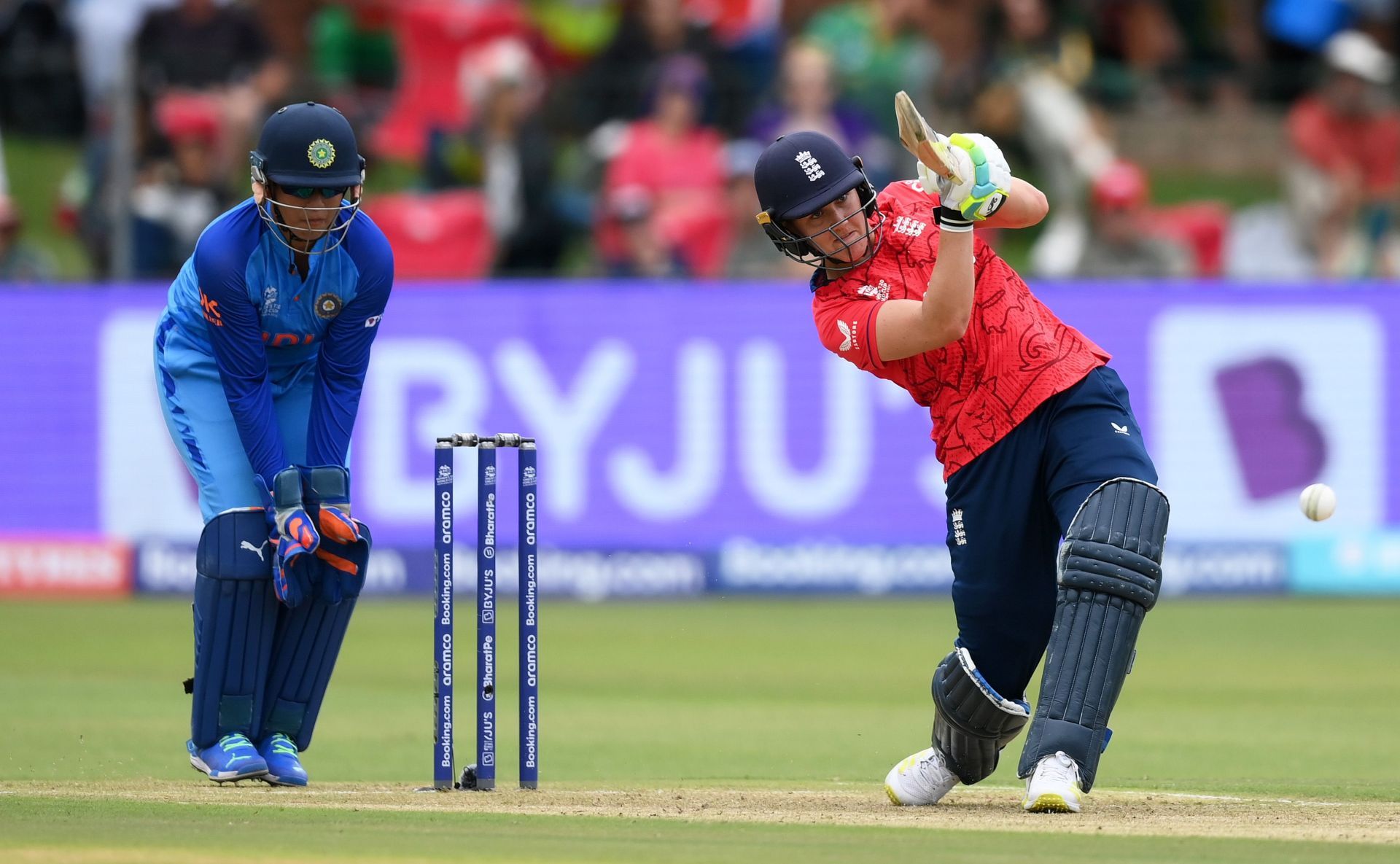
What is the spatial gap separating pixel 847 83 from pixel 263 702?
30.8ft

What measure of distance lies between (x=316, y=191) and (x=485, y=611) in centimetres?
131

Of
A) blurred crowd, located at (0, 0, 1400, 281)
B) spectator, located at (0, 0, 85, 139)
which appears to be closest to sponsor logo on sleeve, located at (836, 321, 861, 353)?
blurred crowd, located at (0, 0, 1400, 281)

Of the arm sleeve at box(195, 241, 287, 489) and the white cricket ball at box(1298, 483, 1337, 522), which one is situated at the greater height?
the arm sleeve at box(195, 241, 287, 489)

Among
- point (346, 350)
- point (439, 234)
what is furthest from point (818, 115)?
point (346, 350)

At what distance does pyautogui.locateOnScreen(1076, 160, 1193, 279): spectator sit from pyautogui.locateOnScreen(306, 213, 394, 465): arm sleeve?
27.2ft

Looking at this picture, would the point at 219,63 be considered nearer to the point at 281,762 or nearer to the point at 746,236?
the point at 746,236

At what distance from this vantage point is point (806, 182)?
569 cm

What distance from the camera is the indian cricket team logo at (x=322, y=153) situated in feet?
19.7

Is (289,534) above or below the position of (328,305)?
below

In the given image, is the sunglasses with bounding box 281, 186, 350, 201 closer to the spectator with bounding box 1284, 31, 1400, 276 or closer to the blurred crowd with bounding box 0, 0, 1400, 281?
the blurred crowd with bounding box 0, 0, 1400, 281

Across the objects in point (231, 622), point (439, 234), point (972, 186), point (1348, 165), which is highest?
point (1348, 165)

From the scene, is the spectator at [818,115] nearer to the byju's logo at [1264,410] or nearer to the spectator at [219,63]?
the byju's logo at [1264,410]

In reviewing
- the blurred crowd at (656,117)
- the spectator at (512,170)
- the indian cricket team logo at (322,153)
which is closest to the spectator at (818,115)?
the blurred crowd at (656,117)

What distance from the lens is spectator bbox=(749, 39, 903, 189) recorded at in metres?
14.2
